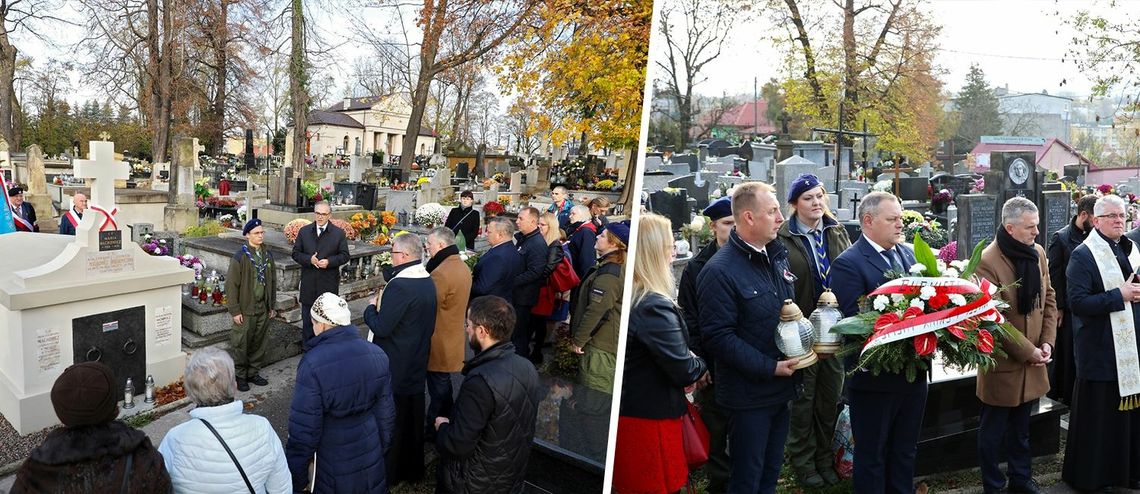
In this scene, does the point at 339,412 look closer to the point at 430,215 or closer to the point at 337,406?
the point at 337,406

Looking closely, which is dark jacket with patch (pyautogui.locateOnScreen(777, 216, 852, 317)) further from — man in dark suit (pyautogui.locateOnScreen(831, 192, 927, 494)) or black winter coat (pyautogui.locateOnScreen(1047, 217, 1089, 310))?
black winter coat (pyautogui.locateOnScreen(1047, 217, 1089, 310))

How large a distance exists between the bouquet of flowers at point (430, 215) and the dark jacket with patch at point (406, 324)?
11.8 ft

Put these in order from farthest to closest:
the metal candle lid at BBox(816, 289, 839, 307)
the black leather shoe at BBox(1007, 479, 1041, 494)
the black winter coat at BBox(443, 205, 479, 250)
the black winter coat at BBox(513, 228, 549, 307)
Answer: the black winter coat at BBox(443, 205, 479, 250), the black winter coat at BBox(513, 228, 549, 307), the black leather shoe at BBox(1007, 479, 1041, 494), the metal candle lid at BBox(816, 289, 839, 307)

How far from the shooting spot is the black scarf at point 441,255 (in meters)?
4.15

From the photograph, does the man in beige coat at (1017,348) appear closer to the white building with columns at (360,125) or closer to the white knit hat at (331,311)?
the white knit hat at (331,311)

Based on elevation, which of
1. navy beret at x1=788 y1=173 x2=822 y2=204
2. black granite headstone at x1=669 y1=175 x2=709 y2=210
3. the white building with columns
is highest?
the white building with columns

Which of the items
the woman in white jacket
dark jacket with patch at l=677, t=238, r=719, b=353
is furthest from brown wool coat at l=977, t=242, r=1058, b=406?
the woman in white jacket

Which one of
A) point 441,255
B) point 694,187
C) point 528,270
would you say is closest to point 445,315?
point 441,255

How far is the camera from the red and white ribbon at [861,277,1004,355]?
2.54 metres

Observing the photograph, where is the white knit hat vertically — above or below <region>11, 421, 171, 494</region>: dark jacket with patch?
above

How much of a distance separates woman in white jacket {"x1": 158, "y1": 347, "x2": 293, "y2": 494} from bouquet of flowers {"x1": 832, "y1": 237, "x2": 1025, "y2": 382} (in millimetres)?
2051

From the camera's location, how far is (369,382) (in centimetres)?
304

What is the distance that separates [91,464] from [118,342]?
2350 millimetres

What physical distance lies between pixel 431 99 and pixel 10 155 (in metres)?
2.54
